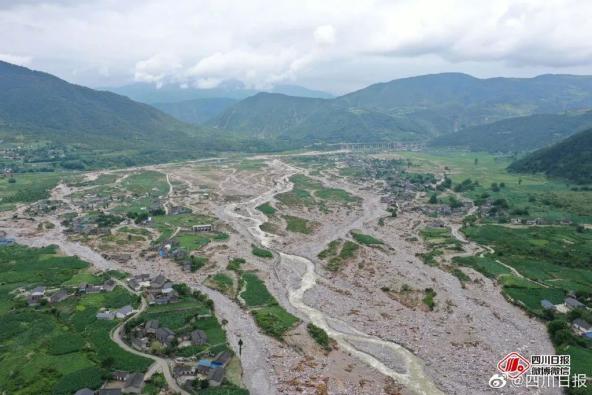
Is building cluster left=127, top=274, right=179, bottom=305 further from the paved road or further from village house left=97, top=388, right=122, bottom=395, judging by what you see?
village house left=97, top=388, right=122, bottom=395

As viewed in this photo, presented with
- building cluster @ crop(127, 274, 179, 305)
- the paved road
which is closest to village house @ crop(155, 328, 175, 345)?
the paved road

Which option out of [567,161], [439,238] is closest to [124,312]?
[439,238]

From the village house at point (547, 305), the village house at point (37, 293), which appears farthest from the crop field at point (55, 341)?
the village house at point (547, 305)

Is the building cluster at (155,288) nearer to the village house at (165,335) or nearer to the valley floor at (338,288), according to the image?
the valley floor at (338,288)

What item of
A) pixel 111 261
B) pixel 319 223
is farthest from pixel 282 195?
pixel 111 261

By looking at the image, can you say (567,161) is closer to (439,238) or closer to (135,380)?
(439,238)
